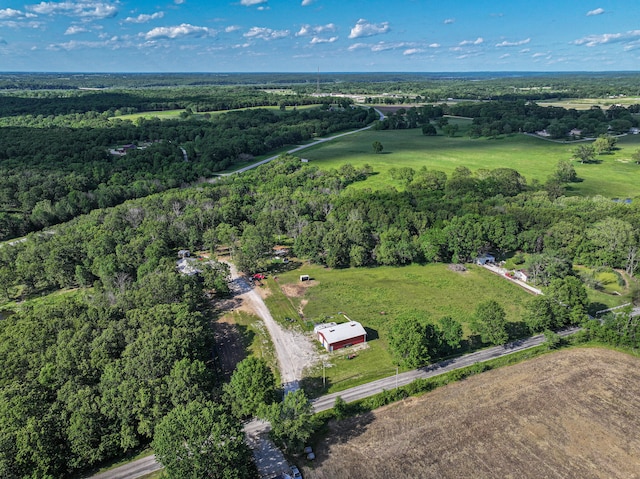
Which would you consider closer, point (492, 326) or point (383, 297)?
point (492, 326)

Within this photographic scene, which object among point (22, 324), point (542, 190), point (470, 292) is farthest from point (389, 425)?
point (542, 190)

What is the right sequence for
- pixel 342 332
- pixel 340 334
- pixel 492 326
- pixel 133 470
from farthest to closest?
pixel 342 332 → pixel 340 334 → pixel 492 326 → pixel 133 470

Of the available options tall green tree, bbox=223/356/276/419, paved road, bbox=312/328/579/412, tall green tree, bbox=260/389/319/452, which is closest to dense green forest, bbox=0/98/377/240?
tall green tree, bbox=223/356/276/419

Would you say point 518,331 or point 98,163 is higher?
point 98,163

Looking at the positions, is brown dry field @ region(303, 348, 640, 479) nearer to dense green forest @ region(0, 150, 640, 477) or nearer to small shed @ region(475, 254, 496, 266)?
dense green forest @ region(0, 150, 640, 477)

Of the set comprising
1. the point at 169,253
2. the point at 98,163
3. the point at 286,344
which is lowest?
the point at 286,344

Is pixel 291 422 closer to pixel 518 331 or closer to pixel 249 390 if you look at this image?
pixel 249 390

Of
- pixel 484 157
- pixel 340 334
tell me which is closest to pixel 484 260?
Result: pixel 340 334
